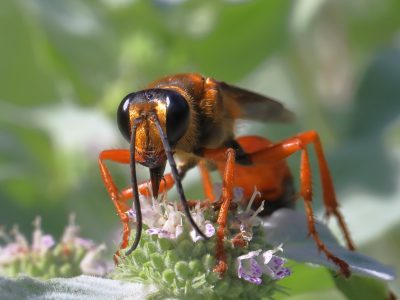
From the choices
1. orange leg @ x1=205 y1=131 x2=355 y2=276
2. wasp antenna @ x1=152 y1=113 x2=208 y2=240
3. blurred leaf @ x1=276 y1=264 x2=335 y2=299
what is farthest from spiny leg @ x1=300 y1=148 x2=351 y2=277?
wasp antenna @ x1=152 y1=113 x2=208 y2=240

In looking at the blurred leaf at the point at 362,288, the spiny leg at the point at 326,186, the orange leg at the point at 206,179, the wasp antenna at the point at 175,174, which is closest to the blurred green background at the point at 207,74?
the spiny leg at the point at 326,186

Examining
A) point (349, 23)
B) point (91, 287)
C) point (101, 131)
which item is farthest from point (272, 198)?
point (349, 23)

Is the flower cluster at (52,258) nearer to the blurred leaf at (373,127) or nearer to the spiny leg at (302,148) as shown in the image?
the spiny leg at (302,148)

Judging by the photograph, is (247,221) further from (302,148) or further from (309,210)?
(302,148)

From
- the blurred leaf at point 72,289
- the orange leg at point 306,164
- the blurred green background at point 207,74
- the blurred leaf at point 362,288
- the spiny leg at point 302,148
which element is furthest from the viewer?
the blurred green background at point 207,74

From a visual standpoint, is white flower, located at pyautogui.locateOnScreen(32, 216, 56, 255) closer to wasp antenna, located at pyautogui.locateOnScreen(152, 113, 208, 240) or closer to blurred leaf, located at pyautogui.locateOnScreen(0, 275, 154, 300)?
blurred leaf, located at pyautogui.locateOnScreen(0, 275, 154, 300)

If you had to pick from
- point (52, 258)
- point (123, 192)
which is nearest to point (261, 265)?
point (123, 192)
